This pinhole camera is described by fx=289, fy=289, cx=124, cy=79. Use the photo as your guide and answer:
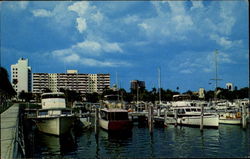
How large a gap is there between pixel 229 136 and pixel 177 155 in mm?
12215

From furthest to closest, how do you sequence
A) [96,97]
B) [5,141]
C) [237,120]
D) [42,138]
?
[96,97] → [237,120] → [42,138] → [5,141]

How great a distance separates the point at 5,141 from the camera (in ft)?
48.4

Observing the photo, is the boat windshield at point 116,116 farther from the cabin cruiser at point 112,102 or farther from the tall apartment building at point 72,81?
the tall apartment building at point 72,81

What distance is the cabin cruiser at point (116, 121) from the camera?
33.8 metres

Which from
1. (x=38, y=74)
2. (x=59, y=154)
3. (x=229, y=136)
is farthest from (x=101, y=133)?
(x=38, y=74)

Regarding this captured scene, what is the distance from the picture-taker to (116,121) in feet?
112

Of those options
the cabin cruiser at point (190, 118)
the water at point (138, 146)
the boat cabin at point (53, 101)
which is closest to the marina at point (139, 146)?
the water at point (138, 146)

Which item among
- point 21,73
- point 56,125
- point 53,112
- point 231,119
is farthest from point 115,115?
point 21,73

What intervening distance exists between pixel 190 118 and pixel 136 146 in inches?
654

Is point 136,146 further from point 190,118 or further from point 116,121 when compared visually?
point 190,118

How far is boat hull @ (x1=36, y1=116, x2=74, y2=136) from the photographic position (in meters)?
29.6

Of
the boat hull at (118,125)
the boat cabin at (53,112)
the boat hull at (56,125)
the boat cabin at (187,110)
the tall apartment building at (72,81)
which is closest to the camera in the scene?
the boat hull at (56,125)

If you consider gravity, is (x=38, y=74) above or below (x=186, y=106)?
above

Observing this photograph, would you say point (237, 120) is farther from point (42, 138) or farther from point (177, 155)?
point (42, 138)
